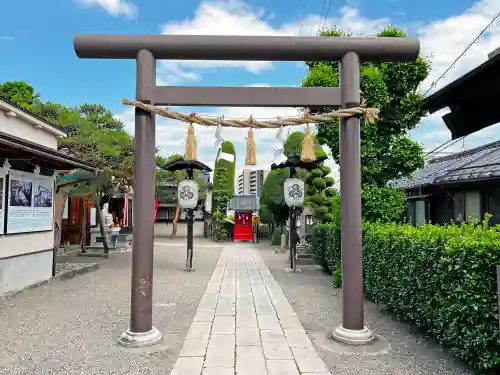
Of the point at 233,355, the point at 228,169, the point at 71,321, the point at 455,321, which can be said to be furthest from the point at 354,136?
the point at 228,169

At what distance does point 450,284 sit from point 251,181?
104 ft

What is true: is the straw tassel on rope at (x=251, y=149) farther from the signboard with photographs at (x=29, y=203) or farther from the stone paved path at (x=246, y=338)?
the signboard with photographs at (x=29, y=203)

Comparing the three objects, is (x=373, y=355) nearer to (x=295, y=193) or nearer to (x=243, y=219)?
(x=295, y=193)

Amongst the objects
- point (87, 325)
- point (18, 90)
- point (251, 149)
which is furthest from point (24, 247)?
point (18, 90)

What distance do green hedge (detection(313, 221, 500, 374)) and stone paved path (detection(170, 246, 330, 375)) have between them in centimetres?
139

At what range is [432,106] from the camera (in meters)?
3.24

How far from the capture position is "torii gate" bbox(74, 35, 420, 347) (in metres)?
4.91

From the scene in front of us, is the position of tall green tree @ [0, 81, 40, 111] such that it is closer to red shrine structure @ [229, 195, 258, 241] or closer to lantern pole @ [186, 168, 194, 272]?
lantern pole @ [186, 168, 194, 272]

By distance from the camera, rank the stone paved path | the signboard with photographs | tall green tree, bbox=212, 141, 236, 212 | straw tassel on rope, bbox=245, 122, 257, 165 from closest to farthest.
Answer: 1. the stone paved path
2. straw tassel on rope, bbox=245, 122, 257, 165
3. the signboard with photographs
4. tall green tree, bbox=212, 141, 236, 212

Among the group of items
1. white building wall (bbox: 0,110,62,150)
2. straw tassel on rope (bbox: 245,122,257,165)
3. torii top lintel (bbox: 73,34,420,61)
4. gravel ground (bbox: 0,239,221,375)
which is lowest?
gravel ground (bbox: 0,239,221,375)

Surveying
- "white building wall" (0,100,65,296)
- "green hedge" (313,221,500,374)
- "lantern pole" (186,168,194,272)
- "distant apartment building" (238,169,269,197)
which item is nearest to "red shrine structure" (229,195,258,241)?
"distant apartment building" (238,169,269,197)

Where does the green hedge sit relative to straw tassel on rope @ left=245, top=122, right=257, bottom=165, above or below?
below

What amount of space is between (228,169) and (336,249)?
19.2 m

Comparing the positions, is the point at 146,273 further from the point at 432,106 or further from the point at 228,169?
the point at 228,169
